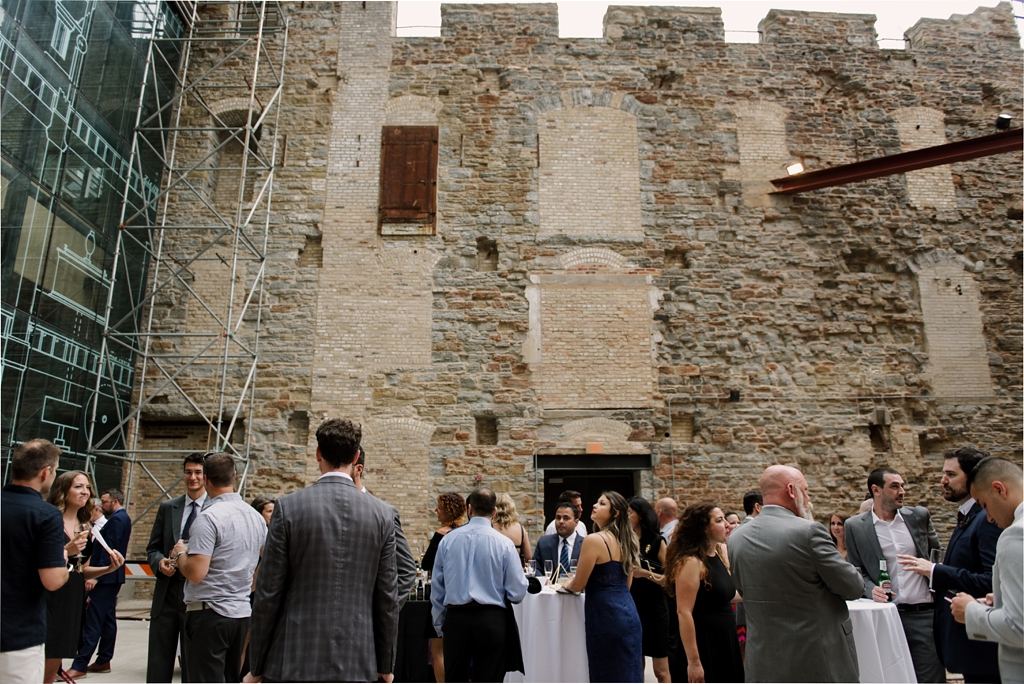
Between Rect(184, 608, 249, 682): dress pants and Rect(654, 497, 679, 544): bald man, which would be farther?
Rect(654, 497, 679, 544): bald man

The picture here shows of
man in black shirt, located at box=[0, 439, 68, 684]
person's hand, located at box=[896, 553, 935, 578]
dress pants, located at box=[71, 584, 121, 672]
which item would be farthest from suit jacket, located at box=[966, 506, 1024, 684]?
dress pants, located at box=[71, 584, 121, 672]

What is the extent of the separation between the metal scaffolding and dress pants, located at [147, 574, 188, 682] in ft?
16.3

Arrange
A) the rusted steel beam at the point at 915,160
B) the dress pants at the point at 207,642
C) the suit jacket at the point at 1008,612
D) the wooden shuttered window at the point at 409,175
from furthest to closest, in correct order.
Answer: the wooden shuttered window at the point at 409,175
the rusted steel beam at the point at 915,160
the dress pants at the point at 207,642
the suit jacket at the point at 1008,612

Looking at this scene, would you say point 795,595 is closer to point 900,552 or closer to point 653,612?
point 653,612

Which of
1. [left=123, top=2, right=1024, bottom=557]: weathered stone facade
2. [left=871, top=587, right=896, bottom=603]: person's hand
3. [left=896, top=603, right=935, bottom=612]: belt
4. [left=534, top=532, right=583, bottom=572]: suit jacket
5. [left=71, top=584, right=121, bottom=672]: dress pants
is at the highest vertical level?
[left=123, top=2, right=1024, bottom=557]: weathered stone facade

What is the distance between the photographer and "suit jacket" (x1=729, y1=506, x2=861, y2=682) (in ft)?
10.1

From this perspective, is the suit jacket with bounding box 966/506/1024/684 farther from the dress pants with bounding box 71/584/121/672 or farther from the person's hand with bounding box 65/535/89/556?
the dress pants with bounding box 71/584/121/672

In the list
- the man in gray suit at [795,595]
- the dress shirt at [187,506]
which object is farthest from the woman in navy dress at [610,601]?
the dress shirt at [187,506]

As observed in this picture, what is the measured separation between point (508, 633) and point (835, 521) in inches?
143

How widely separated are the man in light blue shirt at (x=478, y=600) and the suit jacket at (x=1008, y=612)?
2263 millimetres

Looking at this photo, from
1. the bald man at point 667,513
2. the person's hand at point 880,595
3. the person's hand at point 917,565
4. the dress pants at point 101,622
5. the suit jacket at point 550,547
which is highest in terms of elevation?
the bald man at point 667,513

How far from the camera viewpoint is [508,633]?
164 inches

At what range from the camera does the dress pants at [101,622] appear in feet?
19.1

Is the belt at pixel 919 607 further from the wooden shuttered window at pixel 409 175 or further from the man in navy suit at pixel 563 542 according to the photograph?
the wooden shuttered window at pixel 409 175
